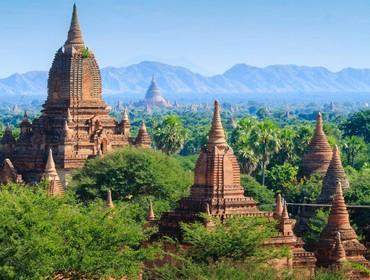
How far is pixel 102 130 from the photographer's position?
201ft

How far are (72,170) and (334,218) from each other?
19474mm

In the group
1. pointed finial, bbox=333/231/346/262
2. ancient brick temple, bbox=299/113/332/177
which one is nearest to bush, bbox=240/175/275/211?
ancient brick temple, bbox=299/113/332/177

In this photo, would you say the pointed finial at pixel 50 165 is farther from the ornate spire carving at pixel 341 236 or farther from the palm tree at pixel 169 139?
the palm tree at pixel 169 139

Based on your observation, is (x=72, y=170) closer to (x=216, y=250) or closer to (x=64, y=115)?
(x=64, y=115)

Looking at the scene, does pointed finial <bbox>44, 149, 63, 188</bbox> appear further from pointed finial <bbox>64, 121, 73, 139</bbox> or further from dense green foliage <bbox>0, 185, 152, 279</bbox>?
dense green foliage <bbox>0, 185, 152, 279</bbox>

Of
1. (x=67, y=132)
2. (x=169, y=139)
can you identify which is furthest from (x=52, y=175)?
(x=169, y=139)

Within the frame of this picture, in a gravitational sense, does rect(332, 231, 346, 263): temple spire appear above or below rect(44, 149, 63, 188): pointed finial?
below

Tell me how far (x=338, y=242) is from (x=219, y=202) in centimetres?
400

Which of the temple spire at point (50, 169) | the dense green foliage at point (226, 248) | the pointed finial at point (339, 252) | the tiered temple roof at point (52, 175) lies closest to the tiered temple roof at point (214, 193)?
the dense green foliage at point (226, 248)

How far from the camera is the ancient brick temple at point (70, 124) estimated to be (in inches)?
2360

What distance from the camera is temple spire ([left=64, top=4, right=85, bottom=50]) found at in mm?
63250

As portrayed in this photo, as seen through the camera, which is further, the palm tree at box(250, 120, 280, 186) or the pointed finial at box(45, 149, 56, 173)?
the palm tree at box(250, 120, 280, 186)

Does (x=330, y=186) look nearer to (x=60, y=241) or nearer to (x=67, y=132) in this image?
(x=67, y=132)

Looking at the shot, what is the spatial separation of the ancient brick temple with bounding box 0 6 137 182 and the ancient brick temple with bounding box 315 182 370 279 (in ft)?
64.1
